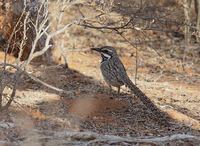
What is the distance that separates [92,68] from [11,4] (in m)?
1.87

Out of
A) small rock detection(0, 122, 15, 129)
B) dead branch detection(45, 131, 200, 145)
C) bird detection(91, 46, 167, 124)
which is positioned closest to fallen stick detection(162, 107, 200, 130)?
bird detection(91, 46, 167, 124)

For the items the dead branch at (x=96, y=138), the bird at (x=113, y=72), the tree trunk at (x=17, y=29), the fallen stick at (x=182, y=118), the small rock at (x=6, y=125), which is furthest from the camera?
the tree trunk at (x=17, y=29)

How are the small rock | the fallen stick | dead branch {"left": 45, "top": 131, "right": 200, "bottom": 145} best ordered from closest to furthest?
dead branch {"left": 45, "top": 131, "right": 200, "bottom": 145} < the small rock < the fallen stick

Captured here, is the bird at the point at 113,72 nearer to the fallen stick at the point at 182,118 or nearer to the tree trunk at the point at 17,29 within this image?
the fallen stick at the point at 182,118

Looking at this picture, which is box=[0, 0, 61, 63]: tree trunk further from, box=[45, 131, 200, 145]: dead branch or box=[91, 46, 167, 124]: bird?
box=[45, 131, 200, 145]: dead branch

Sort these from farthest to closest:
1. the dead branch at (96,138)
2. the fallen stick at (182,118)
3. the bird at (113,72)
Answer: the bird at (113,72) < the fallen stick at (182,118) < the dead branch at (96,138)

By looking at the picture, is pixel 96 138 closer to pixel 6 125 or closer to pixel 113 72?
pixel 6 125

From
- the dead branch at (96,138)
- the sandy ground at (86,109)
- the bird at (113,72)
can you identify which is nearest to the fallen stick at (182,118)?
the sandy ground at (86,109)

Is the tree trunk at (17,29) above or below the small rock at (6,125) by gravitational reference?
above

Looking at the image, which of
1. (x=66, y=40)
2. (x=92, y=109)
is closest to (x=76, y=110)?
(x=92, y=109)

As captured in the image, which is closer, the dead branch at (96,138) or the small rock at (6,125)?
the dead branch at (96,138)

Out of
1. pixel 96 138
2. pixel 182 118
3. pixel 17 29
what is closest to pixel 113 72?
pixel 182 118

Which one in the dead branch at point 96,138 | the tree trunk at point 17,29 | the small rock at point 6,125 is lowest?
the dead branch at point 96,138

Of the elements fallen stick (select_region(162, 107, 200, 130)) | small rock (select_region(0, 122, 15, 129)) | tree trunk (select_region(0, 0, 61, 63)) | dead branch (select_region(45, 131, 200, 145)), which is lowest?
dead branch (select_region(45, 131, 200, 145))
